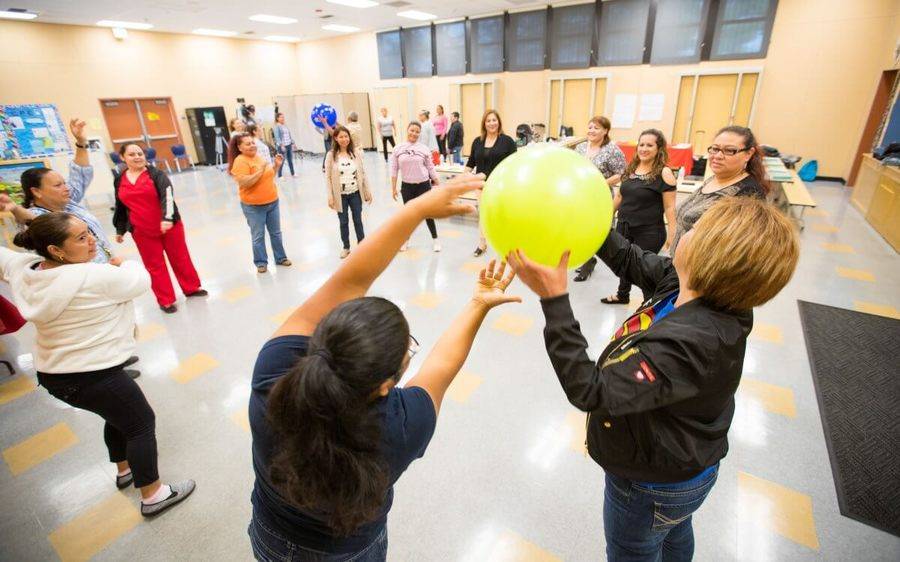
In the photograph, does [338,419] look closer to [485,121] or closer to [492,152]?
[492,152]

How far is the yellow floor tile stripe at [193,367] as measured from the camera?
3.02 metres

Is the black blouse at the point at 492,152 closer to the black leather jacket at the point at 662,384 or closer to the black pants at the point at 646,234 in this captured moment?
the black pants at the point at 646,234

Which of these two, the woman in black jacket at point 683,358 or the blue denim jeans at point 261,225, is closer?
the woman in black jacket at point 683,358

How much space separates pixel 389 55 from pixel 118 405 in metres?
13.4

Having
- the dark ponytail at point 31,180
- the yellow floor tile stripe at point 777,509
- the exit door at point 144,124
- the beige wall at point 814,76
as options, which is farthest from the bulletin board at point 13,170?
the beige wall at point 814,76

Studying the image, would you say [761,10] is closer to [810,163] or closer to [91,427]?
[810,163]

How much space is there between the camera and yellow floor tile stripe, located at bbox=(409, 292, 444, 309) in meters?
3.95

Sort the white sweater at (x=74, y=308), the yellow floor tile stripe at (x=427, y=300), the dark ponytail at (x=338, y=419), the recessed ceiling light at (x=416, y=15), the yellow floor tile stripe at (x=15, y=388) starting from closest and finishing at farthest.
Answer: the dark ponytail at (x=338, y=419) < the white sweater at (x=74, y=308) < the yellow floor tile stripe at (x=15, y=388) < the yellow floor tile stripe at (x=427, y=300) < the recessed ceiling light at (x=416, y=15)

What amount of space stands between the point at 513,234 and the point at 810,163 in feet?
33.5

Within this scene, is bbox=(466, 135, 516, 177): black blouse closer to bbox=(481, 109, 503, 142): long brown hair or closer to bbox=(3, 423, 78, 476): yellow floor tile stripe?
bbox=(481, 109, 503, 142): long brown hair

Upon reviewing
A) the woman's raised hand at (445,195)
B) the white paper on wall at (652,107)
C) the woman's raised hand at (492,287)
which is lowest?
the woman's raised hand at (492,287)

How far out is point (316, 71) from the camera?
591 inches

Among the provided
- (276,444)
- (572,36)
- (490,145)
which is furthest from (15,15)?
(276,444)

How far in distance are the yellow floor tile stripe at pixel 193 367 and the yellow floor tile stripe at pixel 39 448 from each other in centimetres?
64
